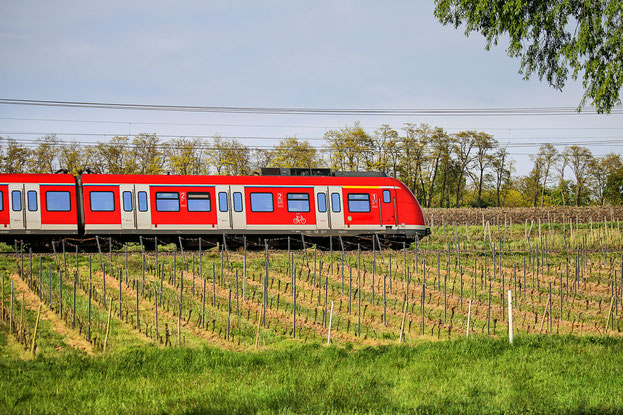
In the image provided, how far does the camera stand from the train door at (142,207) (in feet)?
86.7

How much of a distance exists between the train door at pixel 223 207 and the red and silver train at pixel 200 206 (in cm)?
4

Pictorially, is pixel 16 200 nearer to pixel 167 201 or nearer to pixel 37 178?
pixel 37 178

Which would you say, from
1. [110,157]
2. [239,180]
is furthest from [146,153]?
[239,180]

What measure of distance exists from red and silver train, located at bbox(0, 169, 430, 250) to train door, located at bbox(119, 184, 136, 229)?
0.04 metres

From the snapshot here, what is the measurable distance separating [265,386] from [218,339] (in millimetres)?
4229

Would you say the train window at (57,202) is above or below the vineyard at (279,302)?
above

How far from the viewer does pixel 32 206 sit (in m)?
25.3

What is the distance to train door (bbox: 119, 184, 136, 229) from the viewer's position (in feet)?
86.2

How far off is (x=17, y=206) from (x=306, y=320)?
1293 cm

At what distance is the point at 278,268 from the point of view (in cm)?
2441

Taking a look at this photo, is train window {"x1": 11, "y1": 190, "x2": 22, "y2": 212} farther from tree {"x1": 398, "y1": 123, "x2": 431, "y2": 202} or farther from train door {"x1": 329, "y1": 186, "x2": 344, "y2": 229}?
tree {"x1": 398, "y1": 123, "x2": 431, "y2": 202}

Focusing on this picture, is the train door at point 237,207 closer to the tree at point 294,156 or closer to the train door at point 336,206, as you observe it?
the train door at point 336,206

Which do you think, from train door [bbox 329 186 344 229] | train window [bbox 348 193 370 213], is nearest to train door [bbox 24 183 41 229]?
train door [bbox 329 186 344 229]

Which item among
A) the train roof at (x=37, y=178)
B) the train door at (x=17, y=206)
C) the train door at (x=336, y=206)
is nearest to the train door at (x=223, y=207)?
the train door at (x=336, y=206)
